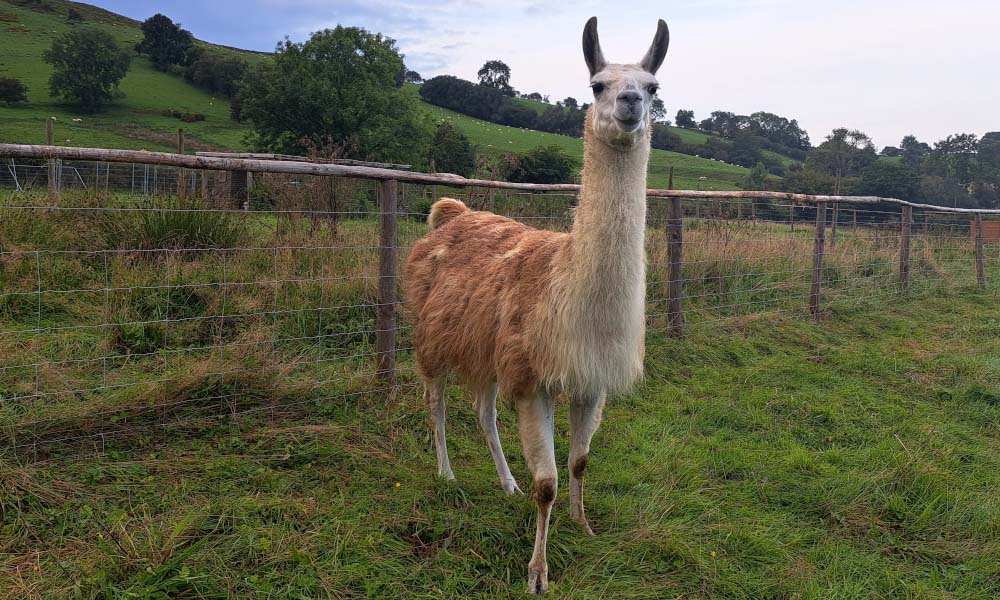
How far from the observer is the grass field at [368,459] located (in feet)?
8.19

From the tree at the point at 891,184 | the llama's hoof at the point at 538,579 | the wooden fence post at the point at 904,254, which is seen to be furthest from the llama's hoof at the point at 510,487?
the tree at the point at 891,184

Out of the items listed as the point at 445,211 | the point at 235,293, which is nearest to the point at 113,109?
the point at 235,293

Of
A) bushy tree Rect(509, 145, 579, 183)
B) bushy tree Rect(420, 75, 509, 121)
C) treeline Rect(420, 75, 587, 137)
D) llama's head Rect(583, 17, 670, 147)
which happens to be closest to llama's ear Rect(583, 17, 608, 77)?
llama's head Rect(583, 17, 670, 147)

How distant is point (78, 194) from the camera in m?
6.46

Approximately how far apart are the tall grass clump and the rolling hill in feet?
91.5

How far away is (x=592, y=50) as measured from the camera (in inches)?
109

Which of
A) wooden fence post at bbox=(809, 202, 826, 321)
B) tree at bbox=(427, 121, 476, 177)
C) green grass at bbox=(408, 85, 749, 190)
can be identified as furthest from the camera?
green grass at bbox=(408, 85, 749, 190)

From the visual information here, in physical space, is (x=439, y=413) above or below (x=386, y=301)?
below

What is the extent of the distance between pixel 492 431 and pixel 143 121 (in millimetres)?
45468

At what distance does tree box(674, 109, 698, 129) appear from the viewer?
226ft

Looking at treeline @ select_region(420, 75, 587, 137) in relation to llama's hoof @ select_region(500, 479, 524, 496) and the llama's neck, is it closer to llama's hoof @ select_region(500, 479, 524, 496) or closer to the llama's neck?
llama's hoof @ select_region(500, 479, 524, 496)

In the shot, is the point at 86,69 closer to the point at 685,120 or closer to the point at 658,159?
the point at 658,159

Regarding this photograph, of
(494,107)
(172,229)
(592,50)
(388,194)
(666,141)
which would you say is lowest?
(172,229)

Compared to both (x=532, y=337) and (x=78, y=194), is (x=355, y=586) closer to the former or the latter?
(x=532, y=337)
